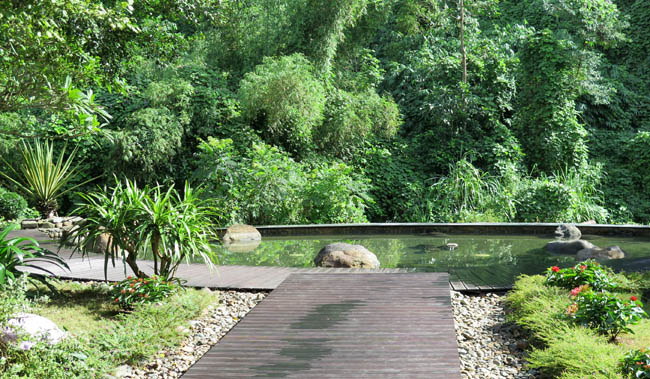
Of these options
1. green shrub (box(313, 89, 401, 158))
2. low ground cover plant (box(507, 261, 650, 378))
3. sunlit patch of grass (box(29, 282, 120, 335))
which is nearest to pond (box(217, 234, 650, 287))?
low ground cover plant (box(507, 261, 650, 378))

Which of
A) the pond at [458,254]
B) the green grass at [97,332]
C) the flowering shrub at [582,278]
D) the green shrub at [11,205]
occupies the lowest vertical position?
the green grass at [97,332]

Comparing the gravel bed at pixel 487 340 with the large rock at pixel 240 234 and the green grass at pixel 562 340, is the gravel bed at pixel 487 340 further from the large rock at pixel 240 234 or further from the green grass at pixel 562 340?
the large rock at pixel 240 234

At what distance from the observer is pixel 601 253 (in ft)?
20.3

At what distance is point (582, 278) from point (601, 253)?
230 centimetres

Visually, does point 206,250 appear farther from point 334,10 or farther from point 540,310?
point 334,10

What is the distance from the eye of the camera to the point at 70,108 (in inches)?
162

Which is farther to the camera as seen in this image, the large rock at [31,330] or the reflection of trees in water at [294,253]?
the reflection of trees in water at [294,253]

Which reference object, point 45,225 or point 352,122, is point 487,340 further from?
point 45,225

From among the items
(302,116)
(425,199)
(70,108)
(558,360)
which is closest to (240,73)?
(302,116)

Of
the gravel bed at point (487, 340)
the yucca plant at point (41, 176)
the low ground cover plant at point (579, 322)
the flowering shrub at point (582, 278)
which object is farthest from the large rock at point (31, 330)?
the yucca plant at point (41, 176)

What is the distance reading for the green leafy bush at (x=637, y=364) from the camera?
2.49 meters

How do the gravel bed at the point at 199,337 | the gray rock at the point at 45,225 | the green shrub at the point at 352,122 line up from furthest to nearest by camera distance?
the green shrub at the point at 352,122
the gray rock at the point at 45,225
the gravel bed at the point at 199,337

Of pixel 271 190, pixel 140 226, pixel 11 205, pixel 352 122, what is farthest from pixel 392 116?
pixel 140 226

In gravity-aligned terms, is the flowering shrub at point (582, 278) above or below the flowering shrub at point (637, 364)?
above
